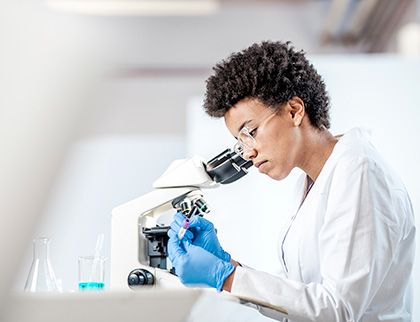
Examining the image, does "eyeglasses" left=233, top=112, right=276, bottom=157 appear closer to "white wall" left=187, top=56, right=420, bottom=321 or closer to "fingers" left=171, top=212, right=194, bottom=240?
"fingers" left=171, top=212, right=194, bottom=240

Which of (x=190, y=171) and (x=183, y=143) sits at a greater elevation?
(x=183, y=143)

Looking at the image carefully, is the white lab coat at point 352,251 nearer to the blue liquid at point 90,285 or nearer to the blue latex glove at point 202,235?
the blue latex glove at point 202,235

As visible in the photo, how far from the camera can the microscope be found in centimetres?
177

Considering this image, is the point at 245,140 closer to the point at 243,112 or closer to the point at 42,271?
the point at 243,112

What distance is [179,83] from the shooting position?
17.0 ft

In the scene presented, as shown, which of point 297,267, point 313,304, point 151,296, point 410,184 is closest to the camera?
point 151,296

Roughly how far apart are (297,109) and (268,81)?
0.12 meters

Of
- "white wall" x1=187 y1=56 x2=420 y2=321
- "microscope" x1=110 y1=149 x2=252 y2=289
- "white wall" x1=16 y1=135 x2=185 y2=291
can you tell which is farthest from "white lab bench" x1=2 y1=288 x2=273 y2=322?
"white wall" x1=16 y1=135 x2=185 y2=291

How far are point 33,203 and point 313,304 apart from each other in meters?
1.12

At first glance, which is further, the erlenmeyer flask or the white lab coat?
the erlenmeyer flask

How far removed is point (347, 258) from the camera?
4.94 feet

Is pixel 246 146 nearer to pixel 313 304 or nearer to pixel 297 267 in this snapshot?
pixel 297 267

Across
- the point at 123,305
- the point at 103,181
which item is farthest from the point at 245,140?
the point at 103,181

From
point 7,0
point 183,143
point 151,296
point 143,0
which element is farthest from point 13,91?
point 143,0
